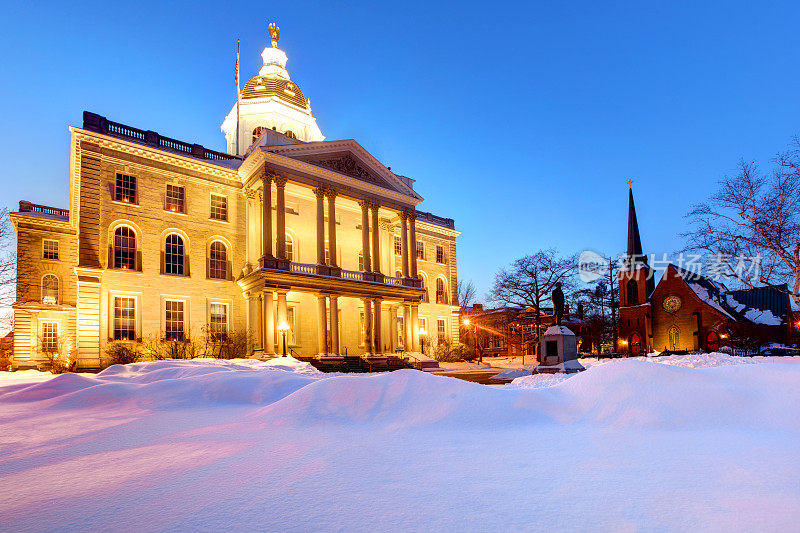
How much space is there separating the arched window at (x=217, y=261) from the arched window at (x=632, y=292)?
152ft

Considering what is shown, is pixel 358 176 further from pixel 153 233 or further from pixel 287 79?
pixel 287 79

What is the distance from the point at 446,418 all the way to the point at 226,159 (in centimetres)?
3152

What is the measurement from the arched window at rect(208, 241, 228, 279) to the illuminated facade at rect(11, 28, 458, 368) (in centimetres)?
7

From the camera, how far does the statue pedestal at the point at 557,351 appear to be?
59.8 feet

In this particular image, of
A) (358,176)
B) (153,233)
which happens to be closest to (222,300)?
(153,233)

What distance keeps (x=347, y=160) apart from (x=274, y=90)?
19.9 metres

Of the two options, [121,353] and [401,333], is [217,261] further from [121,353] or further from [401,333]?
[401,333]

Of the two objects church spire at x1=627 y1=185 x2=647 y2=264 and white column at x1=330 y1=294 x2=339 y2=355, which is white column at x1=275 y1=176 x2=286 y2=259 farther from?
church spire at x1=627 y1=185 x2=647 y2=264

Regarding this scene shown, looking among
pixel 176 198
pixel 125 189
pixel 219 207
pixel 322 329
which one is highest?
pixel 125 189

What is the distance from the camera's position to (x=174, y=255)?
29.3 meters

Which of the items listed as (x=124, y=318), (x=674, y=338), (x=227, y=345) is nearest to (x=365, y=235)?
(x=227, y=345)

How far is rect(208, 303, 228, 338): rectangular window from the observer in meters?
29.8

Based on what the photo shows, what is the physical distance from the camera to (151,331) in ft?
89.9

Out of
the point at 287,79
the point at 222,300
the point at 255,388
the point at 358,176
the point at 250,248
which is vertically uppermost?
the point at 287,79
